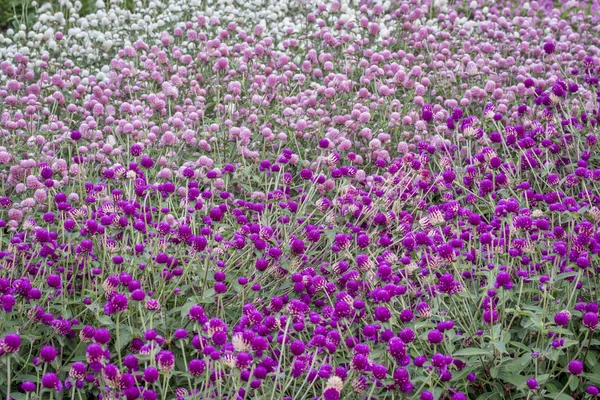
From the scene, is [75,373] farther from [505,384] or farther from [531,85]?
[531,85]

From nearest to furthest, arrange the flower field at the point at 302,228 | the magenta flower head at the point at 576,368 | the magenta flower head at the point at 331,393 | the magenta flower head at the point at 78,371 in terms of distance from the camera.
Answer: the magenta flower head at the point at 331,393, the magenta flower head at the point at 78,371, the magenta flower head at the point at 576,368, the flower field at the point at 302,228

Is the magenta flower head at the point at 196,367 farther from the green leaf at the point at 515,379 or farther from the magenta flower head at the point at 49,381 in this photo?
the green leaf at the point at 515,379

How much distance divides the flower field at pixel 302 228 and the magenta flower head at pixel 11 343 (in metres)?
0.01

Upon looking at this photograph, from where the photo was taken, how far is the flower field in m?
2.65

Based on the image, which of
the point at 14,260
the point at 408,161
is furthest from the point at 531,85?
the point at 14,260

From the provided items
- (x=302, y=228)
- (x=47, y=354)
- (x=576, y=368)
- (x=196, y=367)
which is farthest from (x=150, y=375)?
(x=302, y=228)

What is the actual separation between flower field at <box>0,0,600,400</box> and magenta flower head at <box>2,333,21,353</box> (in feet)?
0.04

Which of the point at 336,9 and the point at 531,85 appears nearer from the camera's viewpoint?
the point at 531,85

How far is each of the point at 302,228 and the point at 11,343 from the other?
1829 mm

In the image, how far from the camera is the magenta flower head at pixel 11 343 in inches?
92.0

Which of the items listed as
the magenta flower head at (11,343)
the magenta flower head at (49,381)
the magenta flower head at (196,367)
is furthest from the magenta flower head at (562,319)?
the magenta flower head at (11,343)

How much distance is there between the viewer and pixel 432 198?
189 inches

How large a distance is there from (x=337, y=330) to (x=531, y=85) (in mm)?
2882

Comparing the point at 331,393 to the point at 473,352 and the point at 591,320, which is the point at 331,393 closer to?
the point at 473,352
